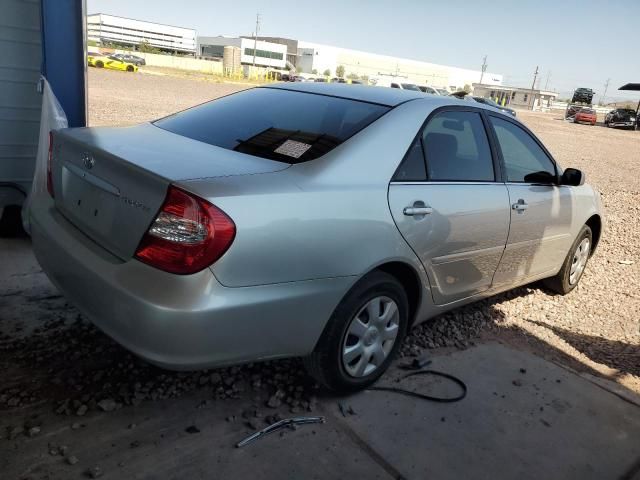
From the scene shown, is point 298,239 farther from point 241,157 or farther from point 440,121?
point 440,121

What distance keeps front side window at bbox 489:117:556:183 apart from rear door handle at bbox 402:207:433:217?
1038 mm

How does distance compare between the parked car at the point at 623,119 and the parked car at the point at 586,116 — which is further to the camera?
the parked car at the point at 586,116

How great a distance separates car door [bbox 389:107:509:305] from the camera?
9.29 ft

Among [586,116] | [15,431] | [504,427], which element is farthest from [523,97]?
[15,431]

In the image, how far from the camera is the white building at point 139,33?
372ft

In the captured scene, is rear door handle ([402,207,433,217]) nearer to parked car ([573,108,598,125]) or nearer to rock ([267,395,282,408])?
rock ([267,395,282,408])

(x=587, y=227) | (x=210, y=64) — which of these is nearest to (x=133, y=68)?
(x=210, y=64)

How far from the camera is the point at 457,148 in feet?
10.9

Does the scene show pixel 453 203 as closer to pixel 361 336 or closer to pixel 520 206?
pixel 520 206

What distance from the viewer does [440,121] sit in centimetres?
319

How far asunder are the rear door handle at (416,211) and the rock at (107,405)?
166 centimetres

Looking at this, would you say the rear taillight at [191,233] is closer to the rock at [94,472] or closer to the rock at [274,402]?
the rock at [94,472]

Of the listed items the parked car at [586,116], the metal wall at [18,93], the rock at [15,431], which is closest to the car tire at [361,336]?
the rock at [15,431]

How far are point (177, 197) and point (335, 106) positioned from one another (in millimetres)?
1300
